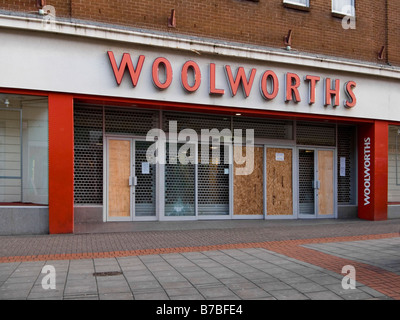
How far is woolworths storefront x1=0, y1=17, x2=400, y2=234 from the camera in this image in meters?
9.34

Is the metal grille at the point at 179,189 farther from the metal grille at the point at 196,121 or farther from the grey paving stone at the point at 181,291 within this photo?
the grey paving stone at the point at 181,291

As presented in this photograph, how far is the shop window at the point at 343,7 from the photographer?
506 inches

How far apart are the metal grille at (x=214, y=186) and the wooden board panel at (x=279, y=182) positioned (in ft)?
4.67

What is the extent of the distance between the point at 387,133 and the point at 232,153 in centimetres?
527

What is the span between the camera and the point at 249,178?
12578 mm

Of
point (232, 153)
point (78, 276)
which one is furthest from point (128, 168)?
point (78, 276)

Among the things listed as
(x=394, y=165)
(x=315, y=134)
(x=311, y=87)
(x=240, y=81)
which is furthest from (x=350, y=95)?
(x=240, y=81)

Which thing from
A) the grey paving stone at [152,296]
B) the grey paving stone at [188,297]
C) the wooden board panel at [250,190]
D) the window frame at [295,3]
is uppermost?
the window frame at [295,3]

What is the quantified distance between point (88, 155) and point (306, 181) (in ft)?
22.6

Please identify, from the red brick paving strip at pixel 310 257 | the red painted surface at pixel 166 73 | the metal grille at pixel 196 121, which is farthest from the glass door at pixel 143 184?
the red brick paving strip at pixel 310 257

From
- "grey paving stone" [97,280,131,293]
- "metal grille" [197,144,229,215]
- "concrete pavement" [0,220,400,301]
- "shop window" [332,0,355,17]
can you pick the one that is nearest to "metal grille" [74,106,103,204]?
"concrete pavement" [0,220,400,301]

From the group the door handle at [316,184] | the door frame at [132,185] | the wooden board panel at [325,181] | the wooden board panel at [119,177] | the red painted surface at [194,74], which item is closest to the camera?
the red painted surface at [194,74]

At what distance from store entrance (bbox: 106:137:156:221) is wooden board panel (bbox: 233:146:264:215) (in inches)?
99.8
